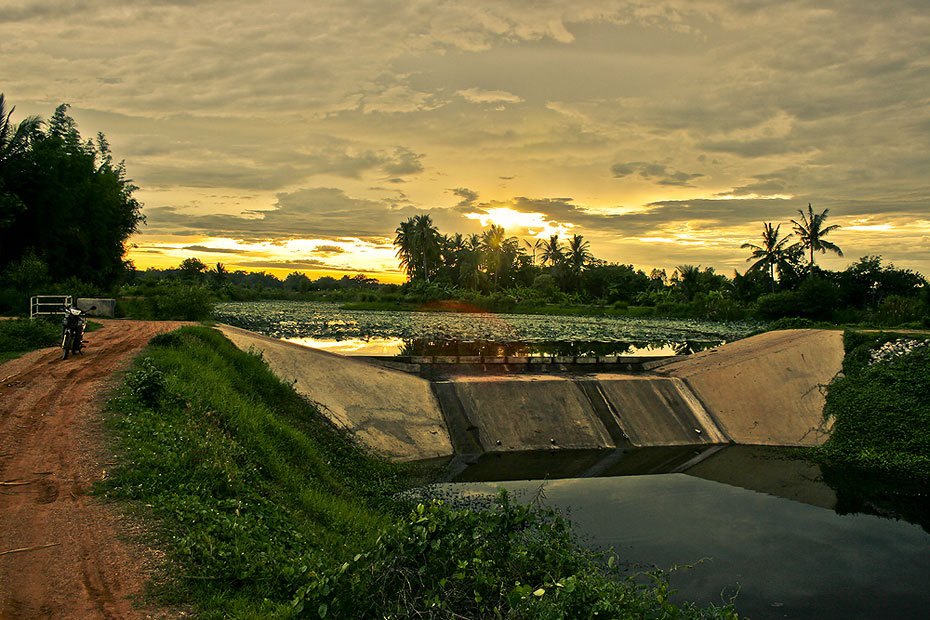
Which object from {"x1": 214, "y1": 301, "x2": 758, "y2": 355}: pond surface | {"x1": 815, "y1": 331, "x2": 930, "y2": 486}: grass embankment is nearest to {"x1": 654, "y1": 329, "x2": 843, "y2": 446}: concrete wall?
{"x1": 815, "y1": 331, "x2": 930, "y2": 486}: grass embankment

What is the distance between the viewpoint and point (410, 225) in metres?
93.9

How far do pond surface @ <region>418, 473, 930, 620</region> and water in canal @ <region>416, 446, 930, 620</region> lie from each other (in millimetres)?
26

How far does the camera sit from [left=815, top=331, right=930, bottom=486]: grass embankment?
1738 cm

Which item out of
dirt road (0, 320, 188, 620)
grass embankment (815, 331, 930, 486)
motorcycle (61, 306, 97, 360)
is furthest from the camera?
grass embankment (815, 331, 930, 486)

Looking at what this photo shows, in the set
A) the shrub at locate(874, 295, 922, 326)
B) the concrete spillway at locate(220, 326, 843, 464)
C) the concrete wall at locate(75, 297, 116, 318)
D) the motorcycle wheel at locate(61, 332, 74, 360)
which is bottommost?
the concrete spillway at locate(220, 326, 843, 464)

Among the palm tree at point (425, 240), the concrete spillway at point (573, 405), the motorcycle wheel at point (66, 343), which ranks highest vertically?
the palm tree at point (425, 240)

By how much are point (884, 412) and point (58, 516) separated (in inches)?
890

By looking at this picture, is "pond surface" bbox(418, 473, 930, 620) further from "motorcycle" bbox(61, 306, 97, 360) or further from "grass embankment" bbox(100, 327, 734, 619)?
"motorcycle" bbox(61, 306, 97, 360)

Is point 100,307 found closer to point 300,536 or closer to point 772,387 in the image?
point 300,536

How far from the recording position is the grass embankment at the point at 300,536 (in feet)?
19.5

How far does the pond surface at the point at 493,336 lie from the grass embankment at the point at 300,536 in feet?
64.0

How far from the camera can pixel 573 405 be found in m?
20.8

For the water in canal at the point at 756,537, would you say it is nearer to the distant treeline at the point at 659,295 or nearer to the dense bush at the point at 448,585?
the dense bush at the point at 448,585

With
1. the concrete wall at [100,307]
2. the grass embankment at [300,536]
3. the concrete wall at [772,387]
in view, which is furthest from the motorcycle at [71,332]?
the concrete wall at [772,387]
